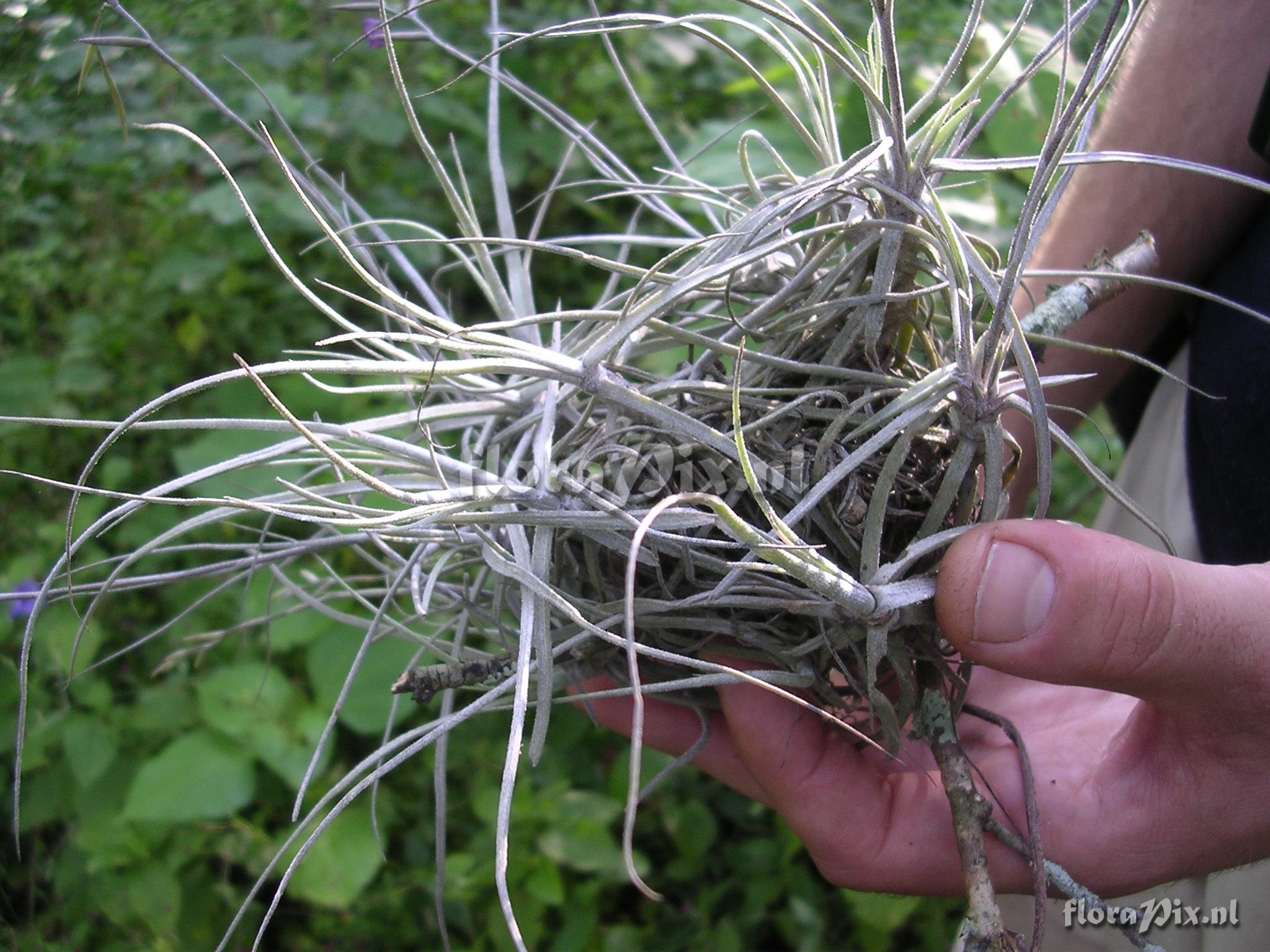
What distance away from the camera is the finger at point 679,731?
1.60 feet

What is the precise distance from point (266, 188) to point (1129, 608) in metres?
0.84

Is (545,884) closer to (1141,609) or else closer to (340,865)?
(340,865)

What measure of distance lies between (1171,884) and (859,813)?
0.60 ft

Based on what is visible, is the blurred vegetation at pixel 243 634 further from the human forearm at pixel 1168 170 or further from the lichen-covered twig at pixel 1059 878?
the lichen-covered twig at pixel 1059 878

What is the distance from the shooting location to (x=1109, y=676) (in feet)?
1.19

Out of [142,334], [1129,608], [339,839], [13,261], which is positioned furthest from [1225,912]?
[13,261]

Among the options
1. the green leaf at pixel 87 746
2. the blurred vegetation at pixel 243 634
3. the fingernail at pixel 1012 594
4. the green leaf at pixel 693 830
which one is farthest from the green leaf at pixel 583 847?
the fingernail at pixel 1012 594

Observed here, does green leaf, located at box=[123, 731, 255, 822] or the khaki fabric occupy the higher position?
the khaki fabric

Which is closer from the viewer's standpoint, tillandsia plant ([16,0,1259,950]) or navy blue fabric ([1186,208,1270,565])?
tillandsia plant ([16,0,1259,950])

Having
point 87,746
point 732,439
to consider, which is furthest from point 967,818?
point 87,746

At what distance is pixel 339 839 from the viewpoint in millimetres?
704

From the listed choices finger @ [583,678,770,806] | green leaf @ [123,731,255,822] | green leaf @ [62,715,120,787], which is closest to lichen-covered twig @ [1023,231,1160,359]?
finger @ [583,678,770,806]

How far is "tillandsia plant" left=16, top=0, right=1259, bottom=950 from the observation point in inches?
11.2

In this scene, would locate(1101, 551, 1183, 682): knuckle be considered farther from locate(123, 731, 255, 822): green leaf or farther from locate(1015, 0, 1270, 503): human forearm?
locate(123, 731, 255, 822): green leaf
